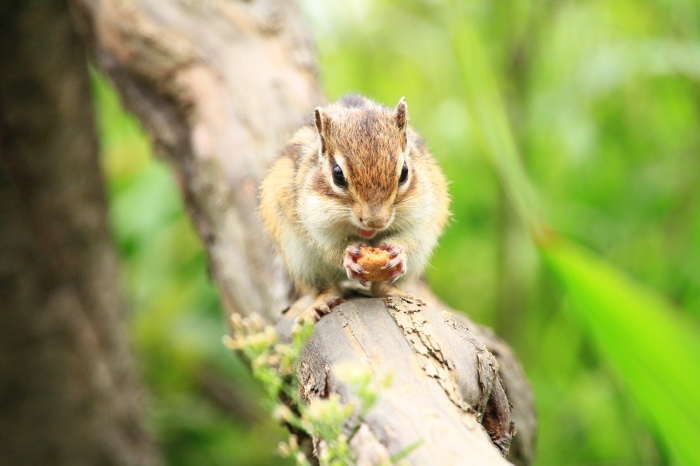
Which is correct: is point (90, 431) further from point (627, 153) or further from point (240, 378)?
point (627, 153)

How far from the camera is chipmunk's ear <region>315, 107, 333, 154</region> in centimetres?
153

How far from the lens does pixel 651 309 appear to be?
88 centimetres

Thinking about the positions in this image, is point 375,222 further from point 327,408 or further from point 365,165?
point 327,408

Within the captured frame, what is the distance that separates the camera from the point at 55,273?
101 inches

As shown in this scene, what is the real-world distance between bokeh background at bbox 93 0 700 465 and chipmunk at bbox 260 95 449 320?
89cm

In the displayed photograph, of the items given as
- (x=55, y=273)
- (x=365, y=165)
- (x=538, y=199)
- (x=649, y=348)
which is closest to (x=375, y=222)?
(x=365, y=165)

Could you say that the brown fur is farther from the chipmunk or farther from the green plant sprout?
the green plant sprout

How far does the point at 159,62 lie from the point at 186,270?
1.29 m

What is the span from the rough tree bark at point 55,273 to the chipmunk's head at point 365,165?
1341mm

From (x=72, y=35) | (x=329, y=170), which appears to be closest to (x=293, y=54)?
(x=72, y=35)

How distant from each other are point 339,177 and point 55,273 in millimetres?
1580

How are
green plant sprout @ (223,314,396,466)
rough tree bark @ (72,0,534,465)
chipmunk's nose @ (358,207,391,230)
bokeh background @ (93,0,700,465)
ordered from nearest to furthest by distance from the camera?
green plant sprout @ (223,314,396,466) < rough tree bark @ (72,0,534,465) < chipmunk's nose @ (358,207,391,230) < bokeh background @ (93,0,700,465)

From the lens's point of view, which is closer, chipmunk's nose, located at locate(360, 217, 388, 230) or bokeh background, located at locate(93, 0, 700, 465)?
chipmunk's nose, located at locate(360, 217, 388, 230)

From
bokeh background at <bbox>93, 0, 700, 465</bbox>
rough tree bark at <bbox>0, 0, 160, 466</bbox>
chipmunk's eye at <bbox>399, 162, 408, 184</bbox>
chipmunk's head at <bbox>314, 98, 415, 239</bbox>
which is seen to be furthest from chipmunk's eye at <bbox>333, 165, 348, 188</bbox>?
rough tree bark at <bbox>0, 0, 160, 466</bbox>
